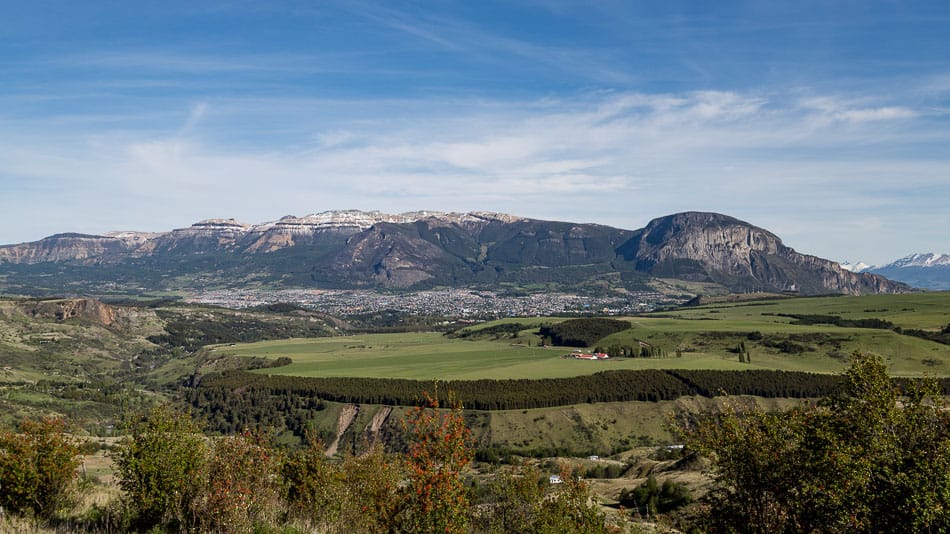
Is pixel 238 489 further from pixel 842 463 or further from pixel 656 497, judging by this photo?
pixel 656 497

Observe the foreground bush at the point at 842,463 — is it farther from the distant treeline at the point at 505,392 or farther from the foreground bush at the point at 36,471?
the distant treeline at the point at 505,392

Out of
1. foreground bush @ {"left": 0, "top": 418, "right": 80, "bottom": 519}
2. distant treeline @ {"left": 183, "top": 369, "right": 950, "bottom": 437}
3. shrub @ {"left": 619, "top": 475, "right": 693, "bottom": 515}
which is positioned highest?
foreground bush @ {"left": 0, "top": 418, "right": 80, "bottom": 519}

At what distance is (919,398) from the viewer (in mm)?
23906

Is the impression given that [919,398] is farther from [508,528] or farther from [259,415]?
[259,415]

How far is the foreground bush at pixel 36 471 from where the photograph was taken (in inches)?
939

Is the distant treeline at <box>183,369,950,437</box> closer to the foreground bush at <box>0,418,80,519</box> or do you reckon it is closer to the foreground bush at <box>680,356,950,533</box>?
the foreground bush at <box>0,418,80,519</box>

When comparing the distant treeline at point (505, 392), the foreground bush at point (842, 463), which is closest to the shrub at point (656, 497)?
the foreground bush at point (842, 463)

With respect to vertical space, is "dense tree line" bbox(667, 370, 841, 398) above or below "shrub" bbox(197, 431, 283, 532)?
below

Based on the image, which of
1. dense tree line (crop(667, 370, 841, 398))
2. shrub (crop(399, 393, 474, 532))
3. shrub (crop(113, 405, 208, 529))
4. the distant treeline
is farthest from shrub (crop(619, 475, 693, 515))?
dense tree line (crop(667, 370, 841, 398))

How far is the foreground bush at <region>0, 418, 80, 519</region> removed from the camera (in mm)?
23844

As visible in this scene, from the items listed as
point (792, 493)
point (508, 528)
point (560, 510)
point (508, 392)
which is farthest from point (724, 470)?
point (508, 392)

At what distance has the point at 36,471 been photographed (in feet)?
79.4

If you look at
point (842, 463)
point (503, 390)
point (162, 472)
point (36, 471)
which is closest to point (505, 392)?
point (503, 390)

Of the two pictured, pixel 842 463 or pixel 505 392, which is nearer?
pixel 842 463
